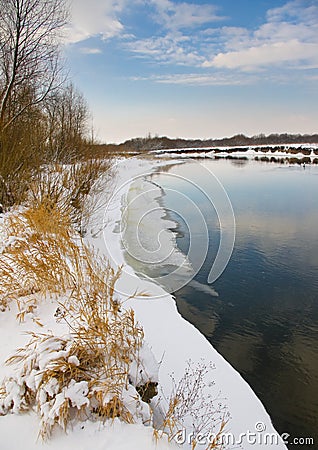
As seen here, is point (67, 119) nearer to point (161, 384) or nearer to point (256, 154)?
point (161, 384)

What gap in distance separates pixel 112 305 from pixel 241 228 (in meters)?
6.89

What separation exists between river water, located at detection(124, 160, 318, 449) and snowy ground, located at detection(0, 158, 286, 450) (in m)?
0.25

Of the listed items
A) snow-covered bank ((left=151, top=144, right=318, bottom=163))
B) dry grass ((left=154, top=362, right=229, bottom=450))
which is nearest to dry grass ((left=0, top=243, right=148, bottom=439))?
dry grass ((left=154, top=362, right=229, bottom=450))

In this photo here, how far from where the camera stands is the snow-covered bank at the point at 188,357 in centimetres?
324

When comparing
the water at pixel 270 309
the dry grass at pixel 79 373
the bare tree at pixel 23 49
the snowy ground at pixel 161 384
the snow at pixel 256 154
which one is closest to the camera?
the snowy ground at pixel 161 384

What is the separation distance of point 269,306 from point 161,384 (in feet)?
8.72

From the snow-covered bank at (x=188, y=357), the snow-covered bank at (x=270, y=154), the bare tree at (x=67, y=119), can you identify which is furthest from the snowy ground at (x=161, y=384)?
the snow-covered bank at (x=270, y=154)

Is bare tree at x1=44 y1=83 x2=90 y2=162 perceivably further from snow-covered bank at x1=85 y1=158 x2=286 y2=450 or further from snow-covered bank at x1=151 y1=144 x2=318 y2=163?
snow-covered bank at x1=151 y1=144 x2=318 y2=163

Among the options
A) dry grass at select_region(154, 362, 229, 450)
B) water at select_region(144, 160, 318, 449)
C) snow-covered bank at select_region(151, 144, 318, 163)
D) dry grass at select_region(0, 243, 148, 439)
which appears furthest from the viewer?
snow-covered bank at select_region(151, 144, 318, 163)

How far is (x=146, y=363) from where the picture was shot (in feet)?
9.71

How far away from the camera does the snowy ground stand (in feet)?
7.50

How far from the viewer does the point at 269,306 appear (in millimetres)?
5551

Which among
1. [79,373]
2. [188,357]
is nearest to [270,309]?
[188,357]

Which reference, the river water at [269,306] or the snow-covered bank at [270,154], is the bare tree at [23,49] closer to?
the river water at [269,306]
